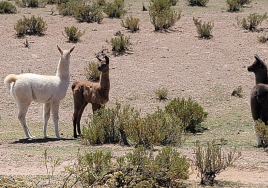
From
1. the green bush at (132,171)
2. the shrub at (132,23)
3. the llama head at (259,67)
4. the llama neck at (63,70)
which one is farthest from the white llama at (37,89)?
the shrub at (132,23)

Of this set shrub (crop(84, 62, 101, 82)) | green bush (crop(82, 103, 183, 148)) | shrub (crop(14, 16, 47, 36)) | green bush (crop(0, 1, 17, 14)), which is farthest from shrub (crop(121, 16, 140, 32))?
green bush (crop(82, 103, 183, 148))

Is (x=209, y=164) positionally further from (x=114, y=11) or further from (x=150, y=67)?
(x=114, y=11)

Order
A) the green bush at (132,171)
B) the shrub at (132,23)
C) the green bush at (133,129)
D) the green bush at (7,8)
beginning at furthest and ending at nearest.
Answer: the green bush at (7,8) < the shrub at (132,23) < the green bush at (133,129) < the green bush at (132,171)

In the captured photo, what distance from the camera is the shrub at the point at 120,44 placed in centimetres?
2295

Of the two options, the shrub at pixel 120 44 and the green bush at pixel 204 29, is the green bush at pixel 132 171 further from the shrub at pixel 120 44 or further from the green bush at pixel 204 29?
the green bush at pixel 204 29

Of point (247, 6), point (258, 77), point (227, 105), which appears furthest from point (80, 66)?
point (247, 6)

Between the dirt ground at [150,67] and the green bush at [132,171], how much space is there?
101 inches

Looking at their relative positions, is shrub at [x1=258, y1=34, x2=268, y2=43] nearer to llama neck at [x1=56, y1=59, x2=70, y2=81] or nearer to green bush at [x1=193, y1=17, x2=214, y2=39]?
green bush at [x1=193, y1=17, x2=214, y2=39]

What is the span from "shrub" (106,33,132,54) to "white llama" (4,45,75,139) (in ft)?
27.5

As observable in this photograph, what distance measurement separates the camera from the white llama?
1379cm

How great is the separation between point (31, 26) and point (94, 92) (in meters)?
11.6

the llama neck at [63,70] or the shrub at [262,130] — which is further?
the llama neck at [63,70]

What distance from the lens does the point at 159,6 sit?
1088 inches

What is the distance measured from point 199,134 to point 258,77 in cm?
257
